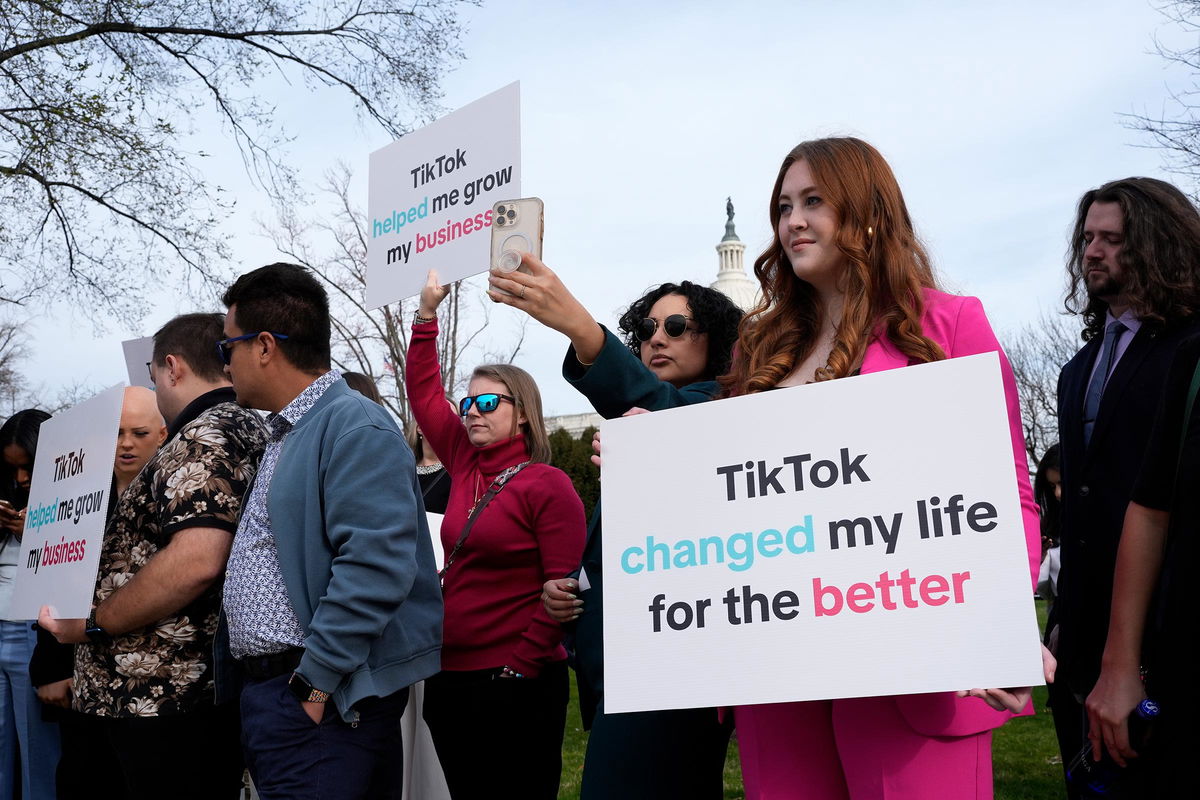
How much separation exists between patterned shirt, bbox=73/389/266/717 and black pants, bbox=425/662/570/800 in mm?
943

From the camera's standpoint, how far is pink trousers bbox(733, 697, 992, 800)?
2029mm

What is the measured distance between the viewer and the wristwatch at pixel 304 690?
295 centimetres

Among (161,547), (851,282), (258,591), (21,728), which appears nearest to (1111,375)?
(851,282)

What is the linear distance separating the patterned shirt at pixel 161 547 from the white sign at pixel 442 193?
2.37 ft

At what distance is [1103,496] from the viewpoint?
296 centimetres

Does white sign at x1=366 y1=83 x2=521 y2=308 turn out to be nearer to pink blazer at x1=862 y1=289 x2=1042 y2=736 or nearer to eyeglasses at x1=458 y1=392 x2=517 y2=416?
eyeglasses at x1=458 y1=392 x2=517 y2=416

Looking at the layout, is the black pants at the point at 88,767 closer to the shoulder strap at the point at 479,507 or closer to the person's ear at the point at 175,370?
the person's ear at the point at 175,370

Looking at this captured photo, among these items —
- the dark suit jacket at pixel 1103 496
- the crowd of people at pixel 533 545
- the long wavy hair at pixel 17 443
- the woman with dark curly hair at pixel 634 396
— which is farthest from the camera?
the long wavy hair at pixel 17 443

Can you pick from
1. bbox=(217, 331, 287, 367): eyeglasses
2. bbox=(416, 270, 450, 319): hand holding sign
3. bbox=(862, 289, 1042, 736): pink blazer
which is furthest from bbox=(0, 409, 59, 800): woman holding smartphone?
bbox=(862, 289, 1042, 736): pink blazer

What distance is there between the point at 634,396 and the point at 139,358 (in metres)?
4.23

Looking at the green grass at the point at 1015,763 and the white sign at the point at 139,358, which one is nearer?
the white sign at the point at 139,358

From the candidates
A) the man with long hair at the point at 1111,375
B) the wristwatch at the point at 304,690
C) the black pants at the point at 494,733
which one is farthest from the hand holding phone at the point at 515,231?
the black pants at the point at 494,733

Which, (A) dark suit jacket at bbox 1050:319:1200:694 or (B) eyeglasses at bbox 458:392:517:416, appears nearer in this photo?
(A) dark suit jacket at bbox 1050:319:1200:694

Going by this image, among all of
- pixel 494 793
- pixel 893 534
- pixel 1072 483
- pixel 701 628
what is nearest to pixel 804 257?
pixel 893 534
